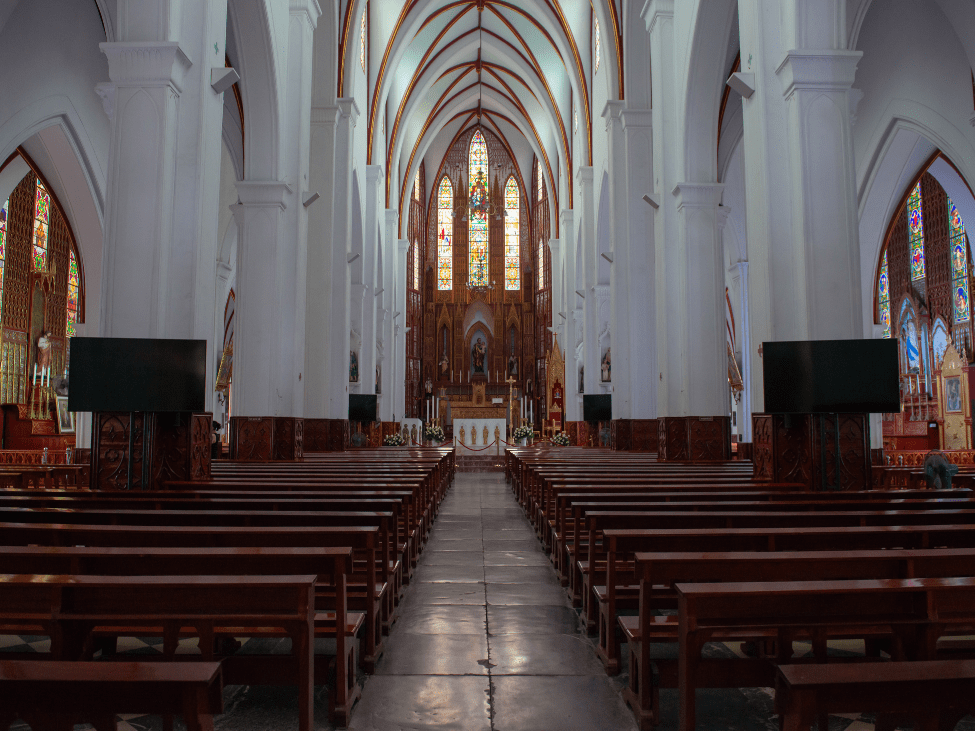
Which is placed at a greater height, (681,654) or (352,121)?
(352,121)

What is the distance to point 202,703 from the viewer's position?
146cm

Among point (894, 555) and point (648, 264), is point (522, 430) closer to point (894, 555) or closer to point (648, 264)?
point (648, 264)

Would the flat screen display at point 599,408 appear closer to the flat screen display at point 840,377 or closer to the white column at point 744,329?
the white column at point 744,329

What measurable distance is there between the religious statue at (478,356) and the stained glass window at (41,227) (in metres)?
18.0

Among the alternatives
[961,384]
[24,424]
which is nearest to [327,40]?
[24,424]

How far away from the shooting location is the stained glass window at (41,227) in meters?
19.0

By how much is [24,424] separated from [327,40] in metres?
12.0

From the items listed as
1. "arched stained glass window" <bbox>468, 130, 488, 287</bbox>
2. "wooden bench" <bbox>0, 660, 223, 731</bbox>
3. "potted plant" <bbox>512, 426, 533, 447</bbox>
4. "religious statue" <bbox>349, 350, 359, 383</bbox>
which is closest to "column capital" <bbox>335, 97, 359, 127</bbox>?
"religious statue" <bbox>349, 350, 359, 383</bbox>

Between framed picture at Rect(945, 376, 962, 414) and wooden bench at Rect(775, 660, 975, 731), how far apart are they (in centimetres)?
1861

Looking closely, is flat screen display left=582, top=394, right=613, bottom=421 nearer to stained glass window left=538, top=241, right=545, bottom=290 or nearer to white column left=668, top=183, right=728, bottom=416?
white column left=668, top=183, right=728, bottom=416

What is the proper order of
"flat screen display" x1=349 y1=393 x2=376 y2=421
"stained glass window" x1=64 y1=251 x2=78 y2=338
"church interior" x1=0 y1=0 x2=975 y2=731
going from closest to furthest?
1. "church interior" x1=0 y1=0 x2=975 y2=731
2. "flat screen display" x1=349 y1=393 x2=376 y2=421
3. "stained glass window" x1=64 y1=251 x2=78 y2=338

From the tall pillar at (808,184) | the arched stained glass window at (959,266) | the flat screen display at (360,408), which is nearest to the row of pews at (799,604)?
the tall pillar at (808,184)

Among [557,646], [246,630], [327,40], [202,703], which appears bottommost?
[557,646]

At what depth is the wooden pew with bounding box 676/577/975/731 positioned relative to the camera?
6.58ft
